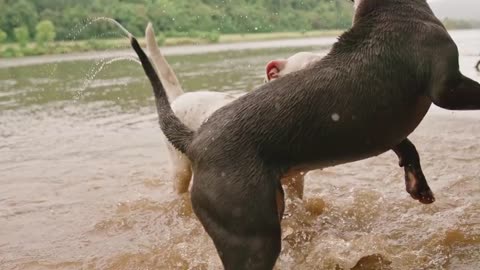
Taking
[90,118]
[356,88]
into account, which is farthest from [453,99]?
[90,118]

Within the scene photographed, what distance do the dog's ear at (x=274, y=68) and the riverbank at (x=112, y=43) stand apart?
26582 mm

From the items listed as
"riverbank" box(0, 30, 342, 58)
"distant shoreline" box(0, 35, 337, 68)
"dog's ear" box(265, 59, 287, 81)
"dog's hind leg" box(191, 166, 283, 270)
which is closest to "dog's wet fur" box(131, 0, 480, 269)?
"dog's hind leg" box(191, 166, 283, 270)

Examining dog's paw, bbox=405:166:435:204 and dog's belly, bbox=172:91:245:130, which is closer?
dog's paw, bbox=405:166:435:204

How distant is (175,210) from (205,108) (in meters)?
1.08

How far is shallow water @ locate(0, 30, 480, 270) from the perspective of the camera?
13.5 ft

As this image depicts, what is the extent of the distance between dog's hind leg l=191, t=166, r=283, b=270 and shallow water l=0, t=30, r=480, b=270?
119 cm

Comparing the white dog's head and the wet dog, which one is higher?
the white dog's head

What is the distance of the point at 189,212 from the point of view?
5.27 m

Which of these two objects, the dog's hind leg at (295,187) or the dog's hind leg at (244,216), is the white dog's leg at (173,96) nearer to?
the dog's hind leg at (295,187)

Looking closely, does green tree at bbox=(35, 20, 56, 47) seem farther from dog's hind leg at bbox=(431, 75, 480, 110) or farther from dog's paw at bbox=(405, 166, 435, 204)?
dog's hind leg at bbox=(431, 75, 480, 110)

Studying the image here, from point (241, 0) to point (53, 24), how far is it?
1053 inches

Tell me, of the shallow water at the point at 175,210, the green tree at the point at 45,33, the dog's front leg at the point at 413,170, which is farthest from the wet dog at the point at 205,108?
the green tree at the point at 45,33

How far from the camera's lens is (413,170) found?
3.86 meters

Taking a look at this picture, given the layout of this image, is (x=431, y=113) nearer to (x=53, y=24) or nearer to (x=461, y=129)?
(x=461, y=129)
